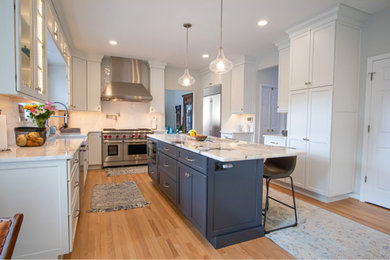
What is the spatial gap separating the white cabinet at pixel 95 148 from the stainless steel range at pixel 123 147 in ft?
0.38

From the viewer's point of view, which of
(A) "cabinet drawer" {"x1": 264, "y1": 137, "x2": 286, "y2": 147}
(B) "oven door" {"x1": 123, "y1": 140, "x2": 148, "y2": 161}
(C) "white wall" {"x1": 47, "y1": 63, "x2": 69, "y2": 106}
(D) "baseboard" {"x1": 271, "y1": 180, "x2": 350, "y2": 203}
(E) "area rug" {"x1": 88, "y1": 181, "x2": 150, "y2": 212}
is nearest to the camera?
(E) "area rug" {"x1": 88, "y1": 181, "x2": 150, "y2": 212}

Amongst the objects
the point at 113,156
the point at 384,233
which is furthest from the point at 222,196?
the point at 113,156

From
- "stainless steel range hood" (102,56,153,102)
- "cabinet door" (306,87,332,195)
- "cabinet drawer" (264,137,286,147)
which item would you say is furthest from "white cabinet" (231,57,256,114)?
"stainless steel range hood" (102,56,153,102)

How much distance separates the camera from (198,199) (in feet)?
6.70

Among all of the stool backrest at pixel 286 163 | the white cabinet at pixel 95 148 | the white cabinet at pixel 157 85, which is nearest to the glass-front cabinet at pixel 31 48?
the stool backrest at pixel 286 163

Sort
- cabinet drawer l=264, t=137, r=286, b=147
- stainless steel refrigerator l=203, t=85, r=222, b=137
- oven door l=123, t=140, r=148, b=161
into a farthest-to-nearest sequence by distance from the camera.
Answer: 1. stainless steel refrigerator l=203, t=85, r=222, b=137
2. oven door l=123, t=140, r=148, b=161
3. cabinet drawer l=264, t=137, r=286, b=147

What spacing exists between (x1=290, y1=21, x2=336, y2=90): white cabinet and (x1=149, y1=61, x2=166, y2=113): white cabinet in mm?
3372

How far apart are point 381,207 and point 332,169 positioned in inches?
31.6

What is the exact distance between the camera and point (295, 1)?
107 inches

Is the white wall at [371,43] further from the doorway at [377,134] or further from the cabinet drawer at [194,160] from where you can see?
the cabinet drawer at [194,160]

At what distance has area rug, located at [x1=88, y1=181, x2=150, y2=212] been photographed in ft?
9.28

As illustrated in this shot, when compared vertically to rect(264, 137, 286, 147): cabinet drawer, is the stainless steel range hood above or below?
above

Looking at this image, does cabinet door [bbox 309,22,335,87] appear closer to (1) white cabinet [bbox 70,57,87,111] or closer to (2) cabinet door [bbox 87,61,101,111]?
(2) cabinet door [bbox 87,61,101,111]

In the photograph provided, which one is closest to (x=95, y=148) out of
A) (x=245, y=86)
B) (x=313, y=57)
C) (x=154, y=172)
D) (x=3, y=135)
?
(x=154, y=172)
